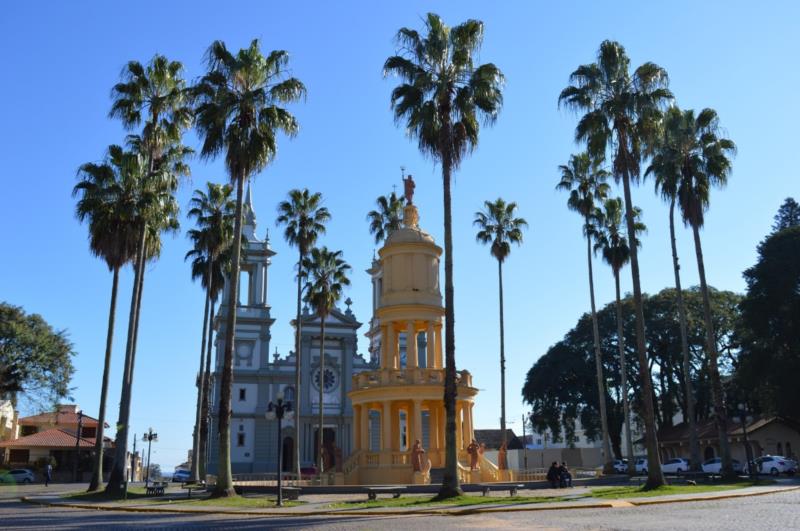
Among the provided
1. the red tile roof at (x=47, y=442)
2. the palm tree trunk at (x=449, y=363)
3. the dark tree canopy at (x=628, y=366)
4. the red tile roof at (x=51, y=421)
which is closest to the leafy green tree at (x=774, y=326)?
the dark tree canopy at (x=628, y=366)

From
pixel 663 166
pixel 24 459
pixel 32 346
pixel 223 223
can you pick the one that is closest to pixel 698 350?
pixel 663 166

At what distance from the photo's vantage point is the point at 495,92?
26.7 meters

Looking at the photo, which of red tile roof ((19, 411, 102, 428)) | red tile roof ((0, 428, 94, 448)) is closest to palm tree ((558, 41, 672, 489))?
red tile roof ((0, 428, 94, 448))

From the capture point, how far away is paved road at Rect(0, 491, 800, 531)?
47.2 ft

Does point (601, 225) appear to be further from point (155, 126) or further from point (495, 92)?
point (155, 126)

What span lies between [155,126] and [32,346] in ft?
97.0

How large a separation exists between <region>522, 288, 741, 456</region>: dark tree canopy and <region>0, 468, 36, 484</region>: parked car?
42329mm

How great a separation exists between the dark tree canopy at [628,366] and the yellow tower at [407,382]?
89.6 ft

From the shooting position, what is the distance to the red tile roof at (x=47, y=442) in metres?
65.6

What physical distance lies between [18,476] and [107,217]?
117 feet

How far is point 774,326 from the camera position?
44.2m

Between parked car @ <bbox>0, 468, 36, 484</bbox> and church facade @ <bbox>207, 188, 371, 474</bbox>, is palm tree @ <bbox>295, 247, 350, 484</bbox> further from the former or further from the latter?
parked car @ <bbox>0, 468, 36, 484</bbox>

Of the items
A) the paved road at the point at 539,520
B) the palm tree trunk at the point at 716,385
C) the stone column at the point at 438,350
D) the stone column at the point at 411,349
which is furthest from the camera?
the stone column at the point at 438,350

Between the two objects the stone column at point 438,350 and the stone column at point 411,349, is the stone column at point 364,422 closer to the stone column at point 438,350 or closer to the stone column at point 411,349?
the stone column at point 411,349
